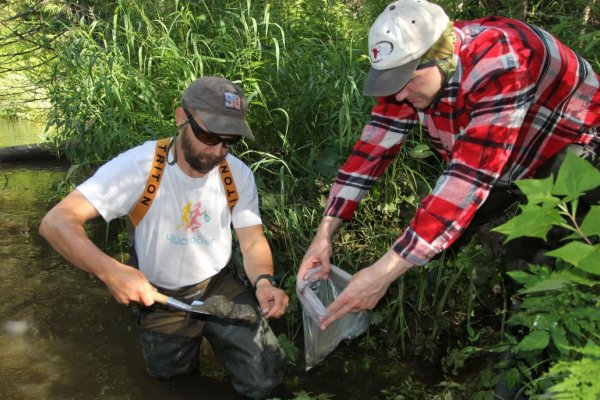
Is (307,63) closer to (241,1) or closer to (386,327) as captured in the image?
(241,1)

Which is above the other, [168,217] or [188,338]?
[168,217]

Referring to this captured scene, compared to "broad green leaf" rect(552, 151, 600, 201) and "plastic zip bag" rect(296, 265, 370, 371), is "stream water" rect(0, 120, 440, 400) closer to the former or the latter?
"plastic zip bag" rect(296, 265, 370, 371)

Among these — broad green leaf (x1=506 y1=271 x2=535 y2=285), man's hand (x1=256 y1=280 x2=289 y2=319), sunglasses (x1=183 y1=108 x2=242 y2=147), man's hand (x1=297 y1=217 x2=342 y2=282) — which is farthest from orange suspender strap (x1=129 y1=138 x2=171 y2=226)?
broad green leaf (x1=506 y1=271 x2=535 y2=285)

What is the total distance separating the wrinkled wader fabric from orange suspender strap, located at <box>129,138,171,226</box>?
48 cm

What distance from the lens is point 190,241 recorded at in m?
2.77

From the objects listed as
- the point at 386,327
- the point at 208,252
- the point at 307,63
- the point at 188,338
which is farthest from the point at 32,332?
the point at 307,63

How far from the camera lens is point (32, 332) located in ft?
11.7

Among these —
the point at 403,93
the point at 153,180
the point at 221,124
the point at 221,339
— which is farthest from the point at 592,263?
the point at 221,339

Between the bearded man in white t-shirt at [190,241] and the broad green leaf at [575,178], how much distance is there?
1.50 m

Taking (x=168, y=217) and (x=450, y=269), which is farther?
(x=450, y=269)

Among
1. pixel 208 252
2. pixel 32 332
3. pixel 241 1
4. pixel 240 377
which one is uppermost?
pixel 241 1

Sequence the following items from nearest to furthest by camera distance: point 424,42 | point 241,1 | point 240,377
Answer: point 424,42 → point 240,377 → point 241,1

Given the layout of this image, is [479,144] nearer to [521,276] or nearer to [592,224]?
[521,276]

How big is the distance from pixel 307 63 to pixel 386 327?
6.46 ft
